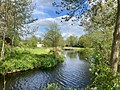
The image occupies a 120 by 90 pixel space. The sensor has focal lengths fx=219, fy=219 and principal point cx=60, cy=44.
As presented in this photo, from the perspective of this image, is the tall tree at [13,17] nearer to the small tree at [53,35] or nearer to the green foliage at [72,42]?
the small tree at [53,35]

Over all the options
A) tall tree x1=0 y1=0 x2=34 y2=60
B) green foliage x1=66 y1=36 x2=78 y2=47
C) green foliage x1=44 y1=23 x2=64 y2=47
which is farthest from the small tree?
green foliage x1=66 y1=36 x2=78 y2=47

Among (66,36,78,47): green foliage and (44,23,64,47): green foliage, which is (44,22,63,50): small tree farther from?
(66,36,78,47): green foliage

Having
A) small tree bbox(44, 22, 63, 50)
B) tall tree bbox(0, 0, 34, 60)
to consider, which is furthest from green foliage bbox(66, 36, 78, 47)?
tall tree bbox(0, 0, 34, 60)

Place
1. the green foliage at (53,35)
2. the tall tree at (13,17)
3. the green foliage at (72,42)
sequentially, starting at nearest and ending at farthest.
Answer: the tall tree at (13,17) → the green foliage at (53,35) → the green foliage at (72,42)

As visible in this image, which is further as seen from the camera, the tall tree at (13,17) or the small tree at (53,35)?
the small tree at (53,35)

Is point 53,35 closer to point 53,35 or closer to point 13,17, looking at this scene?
point 53,35

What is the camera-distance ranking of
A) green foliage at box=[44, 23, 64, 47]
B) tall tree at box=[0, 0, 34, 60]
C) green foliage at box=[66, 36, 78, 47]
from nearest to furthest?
tall tree at box=[0, 0, 34, 60]
green foliage at box=[44, 23, 64, 47]
green foliage at box=[66, 36, 78, 47]

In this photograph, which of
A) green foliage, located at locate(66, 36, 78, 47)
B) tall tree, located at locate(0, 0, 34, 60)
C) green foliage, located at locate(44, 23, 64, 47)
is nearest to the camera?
tall tree, located at locate(0, 0, 34, 60)

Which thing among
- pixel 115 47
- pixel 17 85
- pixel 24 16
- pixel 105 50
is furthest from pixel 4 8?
pixel 115 47

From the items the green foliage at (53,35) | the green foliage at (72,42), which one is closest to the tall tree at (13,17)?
the green foliage at (53,35)

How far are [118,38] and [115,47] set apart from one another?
41 cm

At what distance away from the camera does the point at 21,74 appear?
33.4 m

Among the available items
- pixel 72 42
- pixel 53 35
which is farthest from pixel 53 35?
pixel 72 42

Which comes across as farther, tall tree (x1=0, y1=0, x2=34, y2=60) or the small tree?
the small tree
